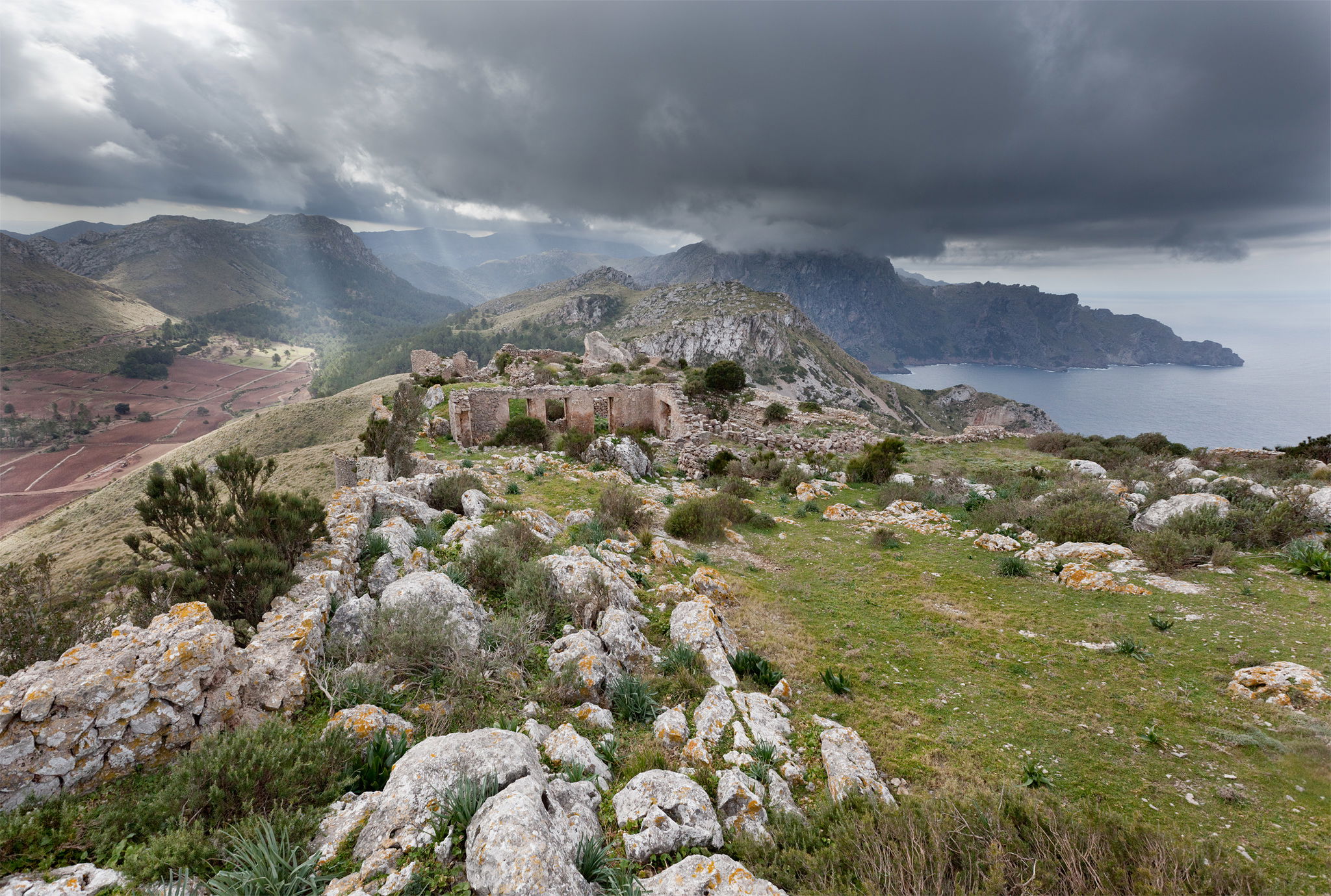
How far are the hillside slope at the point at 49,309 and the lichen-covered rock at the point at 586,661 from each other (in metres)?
145

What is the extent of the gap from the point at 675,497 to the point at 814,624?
708 cm

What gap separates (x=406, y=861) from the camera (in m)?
2.74

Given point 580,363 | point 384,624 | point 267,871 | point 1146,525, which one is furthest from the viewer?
point 580,363

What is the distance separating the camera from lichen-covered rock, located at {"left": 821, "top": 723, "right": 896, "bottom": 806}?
13.2ft

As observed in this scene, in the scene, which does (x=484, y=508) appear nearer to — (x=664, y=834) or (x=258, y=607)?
(x=258, y=607)

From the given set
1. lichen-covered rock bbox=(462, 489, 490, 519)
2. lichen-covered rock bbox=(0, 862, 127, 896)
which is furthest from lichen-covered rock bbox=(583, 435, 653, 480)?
lichen-covered rock bbox=(0, 862, 127, 896)

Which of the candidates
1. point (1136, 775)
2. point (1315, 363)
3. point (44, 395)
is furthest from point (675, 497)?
point (1315, 363)

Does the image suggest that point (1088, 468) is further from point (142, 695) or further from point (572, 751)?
point (142, 695)

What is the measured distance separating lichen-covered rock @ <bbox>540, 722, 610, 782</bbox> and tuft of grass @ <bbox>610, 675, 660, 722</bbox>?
29.3 inches

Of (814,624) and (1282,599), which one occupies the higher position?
(1282,599)

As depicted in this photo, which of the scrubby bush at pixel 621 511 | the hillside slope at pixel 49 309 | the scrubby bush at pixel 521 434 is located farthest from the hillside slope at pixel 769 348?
the hillside slope at pixel 49 309

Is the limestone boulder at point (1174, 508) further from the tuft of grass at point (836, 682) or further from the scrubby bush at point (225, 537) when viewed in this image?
the scrubby bush at point (225, 537)

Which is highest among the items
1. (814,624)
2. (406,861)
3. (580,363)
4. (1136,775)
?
(580,363)

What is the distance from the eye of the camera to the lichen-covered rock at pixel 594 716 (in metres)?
4.62
